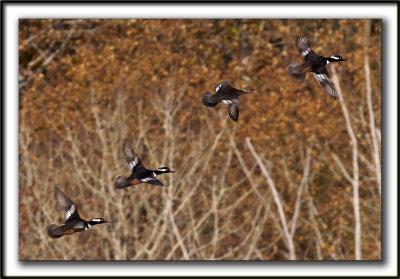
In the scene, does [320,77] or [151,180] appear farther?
[320,77]

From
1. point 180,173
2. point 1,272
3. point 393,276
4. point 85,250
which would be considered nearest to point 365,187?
point 180,173

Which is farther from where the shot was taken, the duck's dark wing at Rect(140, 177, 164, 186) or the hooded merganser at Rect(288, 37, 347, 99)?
the hooded merganser at Rect(288, 37, 347, 99)

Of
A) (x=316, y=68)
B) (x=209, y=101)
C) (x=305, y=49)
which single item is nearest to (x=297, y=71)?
(x=316, y=68)

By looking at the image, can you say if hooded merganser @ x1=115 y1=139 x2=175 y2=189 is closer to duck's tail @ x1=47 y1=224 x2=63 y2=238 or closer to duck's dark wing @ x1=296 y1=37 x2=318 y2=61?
duck's tail @ x1=47 y1=224 x2=63 y2=238

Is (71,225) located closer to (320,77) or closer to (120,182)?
(120,182)

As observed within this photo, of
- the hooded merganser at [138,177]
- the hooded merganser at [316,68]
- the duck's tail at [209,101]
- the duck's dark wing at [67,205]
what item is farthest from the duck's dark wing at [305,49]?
the duck's dark wing at [67,205]

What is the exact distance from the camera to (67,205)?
18.8ft

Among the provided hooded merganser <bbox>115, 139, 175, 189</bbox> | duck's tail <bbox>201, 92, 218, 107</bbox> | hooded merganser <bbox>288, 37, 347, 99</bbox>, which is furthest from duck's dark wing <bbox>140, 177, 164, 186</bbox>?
hooded merganser <bbox>288, 37, 347, 99</bbox>

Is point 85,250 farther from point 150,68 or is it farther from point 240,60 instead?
point 240,60

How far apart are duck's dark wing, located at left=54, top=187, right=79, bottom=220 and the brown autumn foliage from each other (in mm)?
7980

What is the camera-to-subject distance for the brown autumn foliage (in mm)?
14508

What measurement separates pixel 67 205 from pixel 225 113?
882 cm

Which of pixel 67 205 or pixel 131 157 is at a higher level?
pixel 131 157

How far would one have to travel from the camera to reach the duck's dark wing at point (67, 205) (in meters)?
5.48
